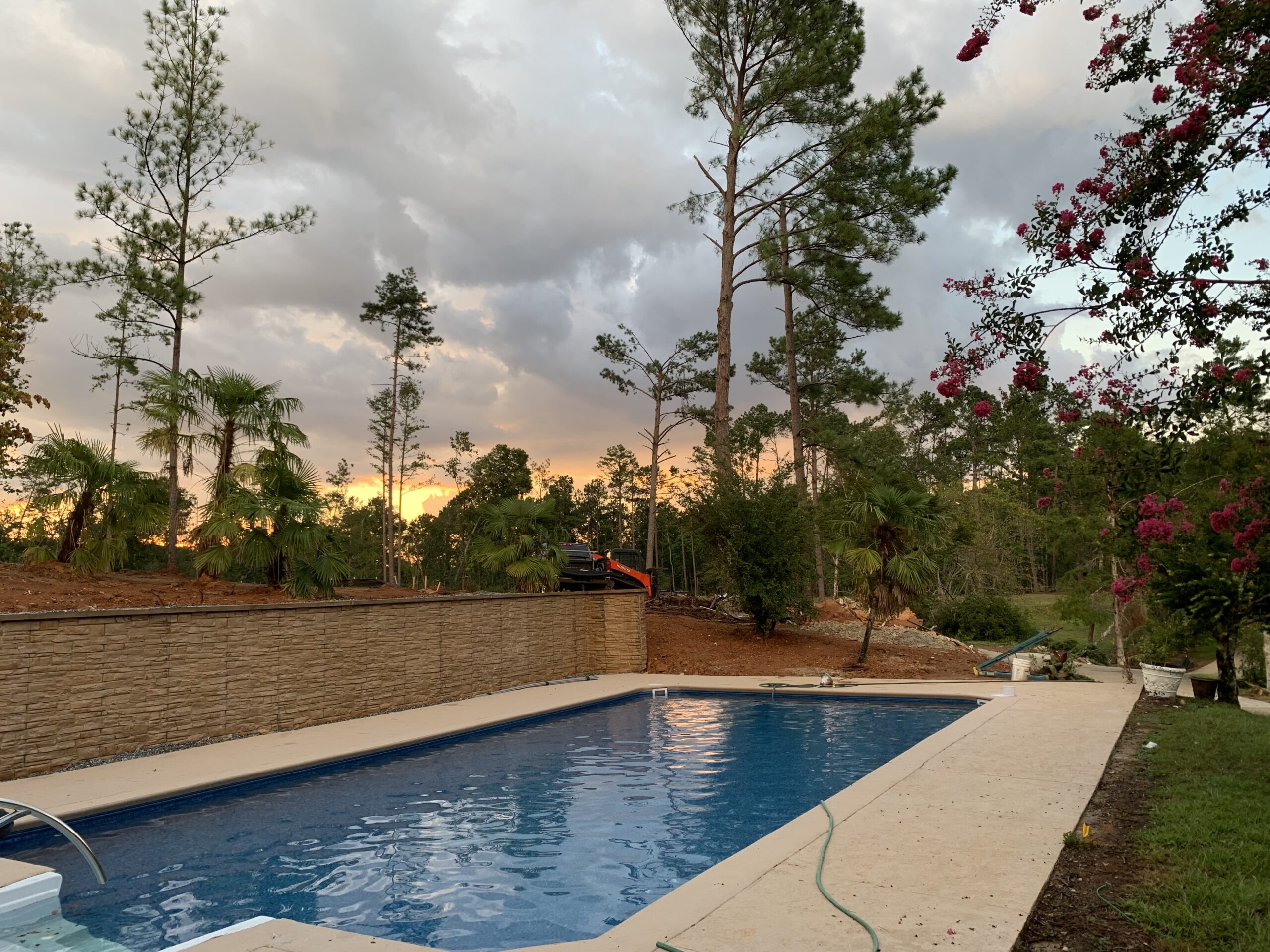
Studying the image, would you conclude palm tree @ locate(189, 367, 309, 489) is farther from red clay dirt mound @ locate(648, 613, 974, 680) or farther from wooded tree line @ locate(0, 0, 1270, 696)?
red clay dirt mound @ locate(648, 613, 974, 680)

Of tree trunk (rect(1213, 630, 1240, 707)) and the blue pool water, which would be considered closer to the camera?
the blue pool water

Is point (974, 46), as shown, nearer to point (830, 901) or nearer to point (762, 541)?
point (830, 901)

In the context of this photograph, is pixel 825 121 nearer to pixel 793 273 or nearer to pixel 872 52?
pixel 872 52

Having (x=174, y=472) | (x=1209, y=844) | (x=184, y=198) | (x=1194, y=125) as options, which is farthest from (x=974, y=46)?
(x=184, y=198)

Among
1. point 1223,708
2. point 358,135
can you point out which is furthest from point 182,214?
point 1223,708

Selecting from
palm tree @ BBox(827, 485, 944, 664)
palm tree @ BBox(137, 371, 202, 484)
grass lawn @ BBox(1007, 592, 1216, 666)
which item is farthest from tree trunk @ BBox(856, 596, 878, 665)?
palm tree @ BBox(137, 371, 202, 484)

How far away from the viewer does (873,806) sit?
18.2 feet

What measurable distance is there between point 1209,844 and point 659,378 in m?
26.1

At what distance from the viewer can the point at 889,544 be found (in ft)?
45.5

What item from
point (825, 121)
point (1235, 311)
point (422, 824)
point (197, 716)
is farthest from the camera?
point (825, 121)

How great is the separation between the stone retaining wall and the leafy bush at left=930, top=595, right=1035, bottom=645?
450 inches

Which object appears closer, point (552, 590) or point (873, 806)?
point (873, 806)

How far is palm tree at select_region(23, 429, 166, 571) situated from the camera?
942 centimetres

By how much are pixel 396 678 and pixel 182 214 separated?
8876 mm
